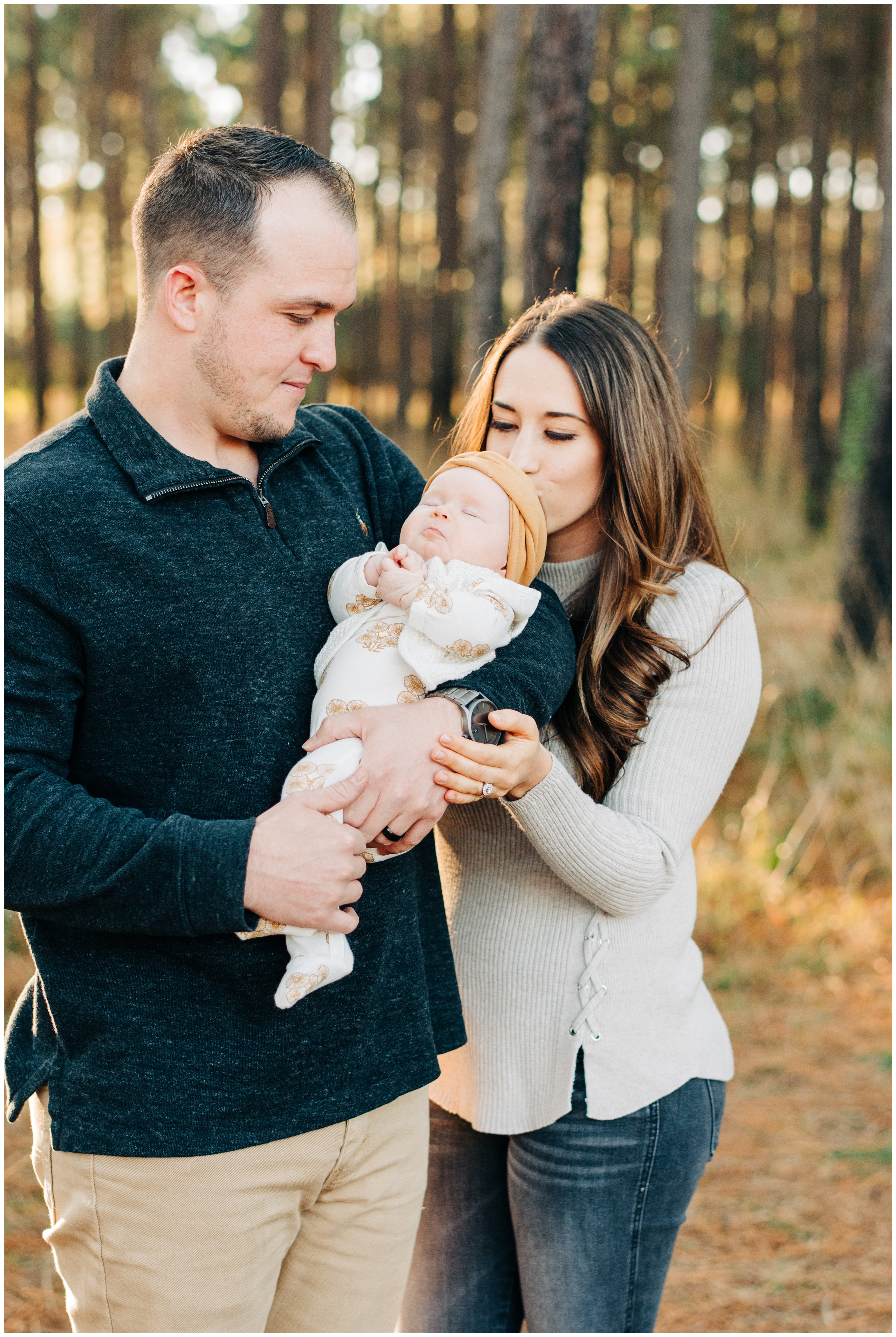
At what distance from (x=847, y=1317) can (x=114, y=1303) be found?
7.85 ft

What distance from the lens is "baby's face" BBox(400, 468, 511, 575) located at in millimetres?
1891

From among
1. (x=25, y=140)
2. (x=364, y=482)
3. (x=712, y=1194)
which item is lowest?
(x=712, y=1194)

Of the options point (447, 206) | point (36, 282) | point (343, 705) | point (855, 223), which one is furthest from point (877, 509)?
point (36, 282)

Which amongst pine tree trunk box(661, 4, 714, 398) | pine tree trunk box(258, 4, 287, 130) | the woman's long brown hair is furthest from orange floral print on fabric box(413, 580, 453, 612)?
pine tree trunk box(258, 4, 287, 130)

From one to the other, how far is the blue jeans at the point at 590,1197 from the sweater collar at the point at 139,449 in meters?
1.24

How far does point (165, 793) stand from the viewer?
1.71 m

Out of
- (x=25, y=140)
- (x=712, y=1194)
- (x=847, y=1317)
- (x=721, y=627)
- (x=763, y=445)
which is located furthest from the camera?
(x=763, y=445)

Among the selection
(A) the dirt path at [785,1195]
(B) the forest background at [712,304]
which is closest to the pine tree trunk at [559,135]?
(B) the forest background at [712,304]

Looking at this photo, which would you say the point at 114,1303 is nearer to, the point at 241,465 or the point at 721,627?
the point at 241,465

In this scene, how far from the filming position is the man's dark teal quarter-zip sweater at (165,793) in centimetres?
156

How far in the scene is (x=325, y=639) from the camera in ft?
6.25

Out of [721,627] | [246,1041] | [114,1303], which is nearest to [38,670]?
[246,1041]

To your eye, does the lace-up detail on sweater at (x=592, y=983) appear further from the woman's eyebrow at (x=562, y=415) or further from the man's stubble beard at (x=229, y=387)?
the man's stubble beard at (x=229, y=387)

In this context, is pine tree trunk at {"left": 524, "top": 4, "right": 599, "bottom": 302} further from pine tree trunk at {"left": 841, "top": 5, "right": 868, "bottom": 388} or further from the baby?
pine tree trunk at {"left": 841, "top": 5, "right": 868, "bottom": 388}
